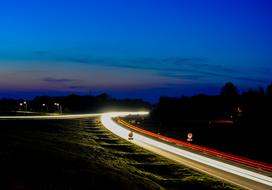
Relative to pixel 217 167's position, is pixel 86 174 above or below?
above

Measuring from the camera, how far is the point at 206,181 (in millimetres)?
29969

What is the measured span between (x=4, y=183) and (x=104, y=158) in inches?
767

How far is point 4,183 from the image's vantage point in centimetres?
2259

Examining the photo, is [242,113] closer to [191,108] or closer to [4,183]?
[191,108]

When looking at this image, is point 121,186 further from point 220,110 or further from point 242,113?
point 220,110

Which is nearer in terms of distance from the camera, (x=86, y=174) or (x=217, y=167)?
(x=86, y=174)

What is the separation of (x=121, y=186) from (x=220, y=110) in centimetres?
14456

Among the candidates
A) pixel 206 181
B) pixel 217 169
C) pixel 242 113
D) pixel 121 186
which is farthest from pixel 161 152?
pixel 242 113

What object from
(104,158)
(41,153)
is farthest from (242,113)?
(41,153)

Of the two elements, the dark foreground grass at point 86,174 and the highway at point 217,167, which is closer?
the dark foreground grass at point 86,174

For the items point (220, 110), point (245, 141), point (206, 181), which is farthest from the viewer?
point (220, 110)

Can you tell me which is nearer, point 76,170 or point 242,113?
point 76,170

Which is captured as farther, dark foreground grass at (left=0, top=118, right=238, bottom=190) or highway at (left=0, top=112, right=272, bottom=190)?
highway at (left=0, top=112, right=272, bottom=190)

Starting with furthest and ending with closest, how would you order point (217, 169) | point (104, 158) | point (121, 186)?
point (104, 158) → point (217, 169) → point (121, 186)
